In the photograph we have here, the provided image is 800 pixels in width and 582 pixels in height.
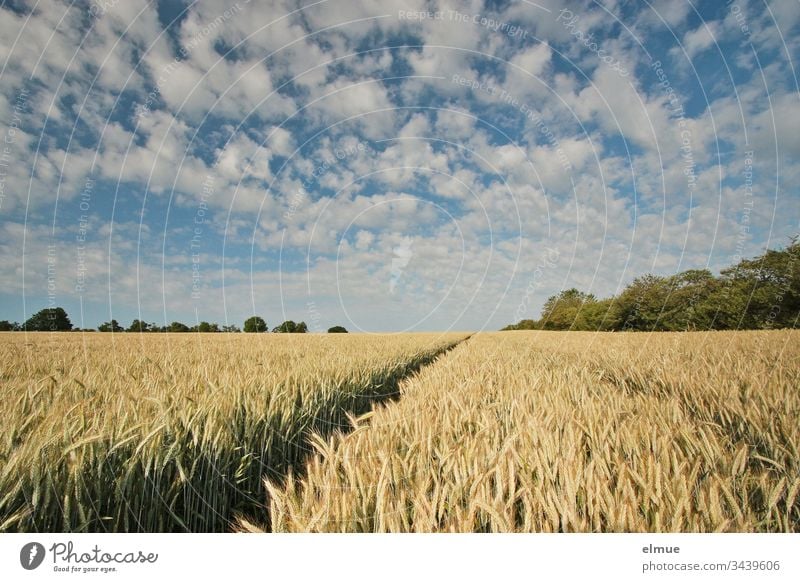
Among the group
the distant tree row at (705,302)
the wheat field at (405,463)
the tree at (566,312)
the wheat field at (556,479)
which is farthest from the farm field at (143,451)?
the tree at (566,312)

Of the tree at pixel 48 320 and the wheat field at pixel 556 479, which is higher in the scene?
the tree at pixel 48 320

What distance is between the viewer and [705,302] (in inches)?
1330

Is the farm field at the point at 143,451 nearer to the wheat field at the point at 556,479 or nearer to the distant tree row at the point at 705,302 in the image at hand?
the wheat field at the point at 556,479

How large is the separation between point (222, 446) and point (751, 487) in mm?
2915

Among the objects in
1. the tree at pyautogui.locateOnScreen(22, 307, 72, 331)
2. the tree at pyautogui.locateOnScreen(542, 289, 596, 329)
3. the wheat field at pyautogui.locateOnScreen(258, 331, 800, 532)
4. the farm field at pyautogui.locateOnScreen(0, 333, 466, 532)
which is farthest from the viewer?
the tree at pyautogui.locateOnScreen(542, 289, 596, 329)

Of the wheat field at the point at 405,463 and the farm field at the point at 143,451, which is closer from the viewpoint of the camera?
the wheat field at the point at 405,463

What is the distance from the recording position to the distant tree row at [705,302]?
23547 mm

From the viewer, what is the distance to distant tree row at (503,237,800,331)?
23547 mm

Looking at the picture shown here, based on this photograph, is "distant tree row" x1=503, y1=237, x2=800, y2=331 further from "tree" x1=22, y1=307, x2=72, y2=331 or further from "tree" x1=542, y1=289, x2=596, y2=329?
"tree" x1=22, y1=307, x2=72, y2=331

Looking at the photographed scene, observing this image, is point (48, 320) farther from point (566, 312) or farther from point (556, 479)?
point (566, 312)

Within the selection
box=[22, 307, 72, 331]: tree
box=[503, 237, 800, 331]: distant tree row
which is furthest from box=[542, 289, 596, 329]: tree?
box=[22, 307, 72, 331]: tree

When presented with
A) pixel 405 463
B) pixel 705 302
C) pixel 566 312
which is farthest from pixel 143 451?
pixel 566 312
